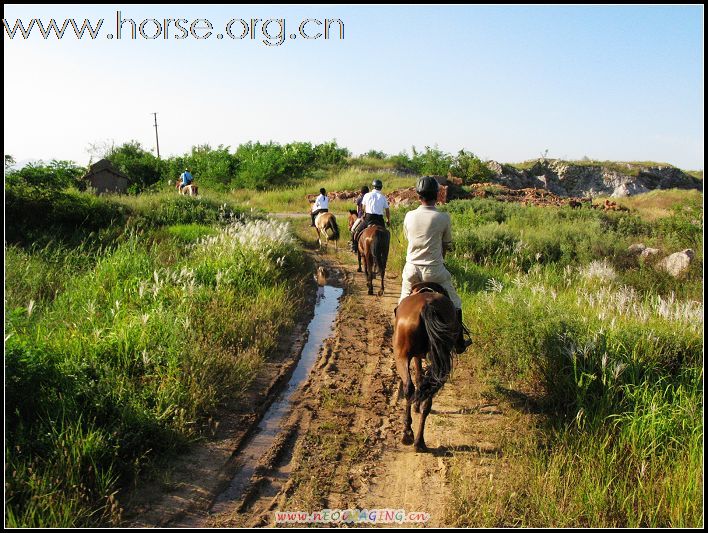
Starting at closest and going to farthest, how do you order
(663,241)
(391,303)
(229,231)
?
1. (391,303)
2. (229,231)
3. (663,241)

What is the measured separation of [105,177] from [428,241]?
2967cm

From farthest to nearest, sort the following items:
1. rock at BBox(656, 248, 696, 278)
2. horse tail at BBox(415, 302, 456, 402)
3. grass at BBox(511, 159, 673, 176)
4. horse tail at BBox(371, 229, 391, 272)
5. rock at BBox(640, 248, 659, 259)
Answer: grass at BBox(511, 159, 673, 176)
rock at BBox(640, 248, 659, 259)
rock at BBox(656, 248, 696, 278)
horse tail at BBox(371, 229, 391, 272)
horse tail at BBox(415, 302, 456, 402)

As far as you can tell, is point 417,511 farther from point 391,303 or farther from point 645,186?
point 645,186

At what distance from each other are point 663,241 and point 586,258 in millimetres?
3493

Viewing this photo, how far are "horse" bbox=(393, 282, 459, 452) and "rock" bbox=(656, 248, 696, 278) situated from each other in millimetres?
9306

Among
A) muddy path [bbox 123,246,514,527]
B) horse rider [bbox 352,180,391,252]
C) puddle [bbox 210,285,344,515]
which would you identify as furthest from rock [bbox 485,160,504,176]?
muddy path [bbox 123,246,514,527]

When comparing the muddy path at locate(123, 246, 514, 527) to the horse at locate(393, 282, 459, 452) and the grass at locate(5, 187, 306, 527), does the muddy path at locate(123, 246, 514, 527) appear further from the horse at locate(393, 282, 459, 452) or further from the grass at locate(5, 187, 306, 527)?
the grass at locate(5, 187, 306, 527)

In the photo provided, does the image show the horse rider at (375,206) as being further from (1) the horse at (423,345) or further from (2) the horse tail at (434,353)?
(2) the horse tail at (434,353)

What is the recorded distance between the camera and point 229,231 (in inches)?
523

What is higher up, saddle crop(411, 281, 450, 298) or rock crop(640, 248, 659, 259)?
saddle crop(411, 281, 450, 298)

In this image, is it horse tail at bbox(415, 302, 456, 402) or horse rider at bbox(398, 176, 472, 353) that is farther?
horse rider at bbox(398, 176, 472, 353)

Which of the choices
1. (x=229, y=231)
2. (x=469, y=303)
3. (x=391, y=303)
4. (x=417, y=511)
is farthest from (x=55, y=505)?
(x=229, y=231)

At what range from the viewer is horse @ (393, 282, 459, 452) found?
5.30m

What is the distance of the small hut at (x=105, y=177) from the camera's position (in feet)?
97.6
